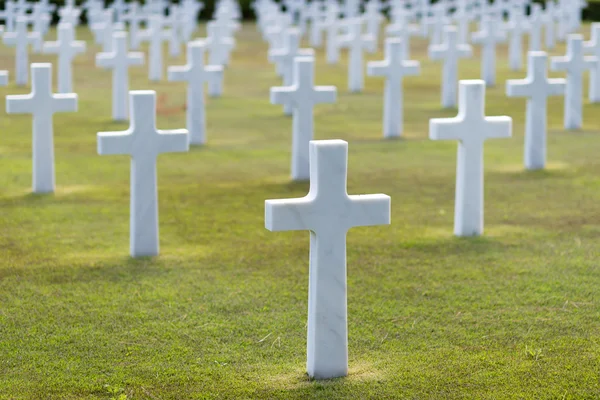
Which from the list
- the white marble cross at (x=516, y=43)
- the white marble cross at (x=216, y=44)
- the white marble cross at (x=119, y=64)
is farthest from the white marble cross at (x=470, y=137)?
the white marble cross at (x=516, y=43)

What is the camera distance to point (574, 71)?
485 inches

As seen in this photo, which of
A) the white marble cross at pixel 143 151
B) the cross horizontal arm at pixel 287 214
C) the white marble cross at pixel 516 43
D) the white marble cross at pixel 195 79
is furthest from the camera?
the white marble cross at pixel 516 43

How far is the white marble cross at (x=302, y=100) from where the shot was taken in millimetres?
9461

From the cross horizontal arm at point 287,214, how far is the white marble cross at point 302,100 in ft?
15.8

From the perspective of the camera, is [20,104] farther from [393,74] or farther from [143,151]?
[393,74]


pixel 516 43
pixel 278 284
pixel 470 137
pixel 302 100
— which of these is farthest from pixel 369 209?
pixel 516 43

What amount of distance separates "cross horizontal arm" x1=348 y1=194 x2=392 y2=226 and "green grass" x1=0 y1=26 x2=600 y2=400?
0.71m

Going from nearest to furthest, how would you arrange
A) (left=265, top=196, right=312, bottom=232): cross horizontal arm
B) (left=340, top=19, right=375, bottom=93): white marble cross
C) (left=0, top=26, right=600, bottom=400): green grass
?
1. (left=265, top=196, right=312, bottom=232): cross horizontal arm
2. (left=0, top=26, right=600, bottom=400): green grass
3. (left=340, top=19, right=375, bottom=93): white marble cross

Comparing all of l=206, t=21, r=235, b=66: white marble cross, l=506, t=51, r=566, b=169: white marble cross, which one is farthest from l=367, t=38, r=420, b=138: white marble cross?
l=206, t=21, r=235, b=66: white marble cross

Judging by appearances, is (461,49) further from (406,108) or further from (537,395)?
(537,395)

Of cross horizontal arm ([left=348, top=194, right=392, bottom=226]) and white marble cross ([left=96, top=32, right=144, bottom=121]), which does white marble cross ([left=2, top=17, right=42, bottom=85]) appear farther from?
cross horizontal arm ([left=348, top=194, right=392, bottom=226])

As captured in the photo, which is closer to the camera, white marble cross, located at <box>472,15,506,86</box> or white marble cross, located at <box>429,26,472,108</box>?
white marble cross, located at <box>429,26,472,108</box>

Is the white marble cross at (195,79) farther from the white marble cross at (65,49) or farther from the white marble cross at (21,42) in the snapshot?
the white marble cross at (21,42)

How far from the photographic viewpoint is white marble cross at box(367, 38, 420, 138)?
12008 millimetres
